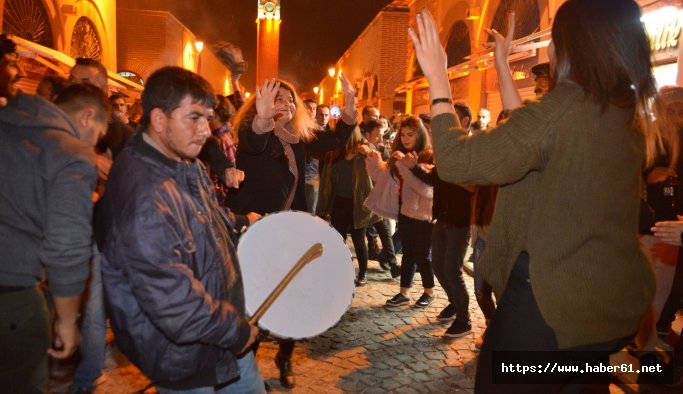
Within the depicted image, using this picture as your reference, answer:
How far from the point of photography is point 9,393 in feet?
6.27

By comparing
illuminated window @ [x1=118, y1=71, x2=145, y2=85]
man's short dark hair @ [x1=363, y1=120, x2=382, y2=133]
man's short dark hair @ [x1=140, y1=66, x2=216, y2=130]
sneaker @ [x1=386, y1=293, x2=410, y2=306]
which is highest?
illuminated window @ [x1=118, y1=71, x2=145, y2=85]

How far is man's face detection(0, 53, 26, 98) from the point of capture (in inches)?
82.8

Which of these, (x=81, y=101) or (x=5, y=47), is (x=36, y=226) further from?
(x=81, y=101)

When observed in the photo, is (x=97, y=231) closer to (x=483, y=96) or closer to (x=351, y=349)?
(x=351, y=349)

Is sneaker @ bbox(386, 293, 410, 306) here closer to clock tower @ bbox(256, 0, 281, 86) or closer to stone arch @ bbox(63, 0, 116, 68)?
stone arch @ bbox(63, 0, 116, 68)

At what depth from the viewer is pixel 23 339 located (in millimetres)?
1940

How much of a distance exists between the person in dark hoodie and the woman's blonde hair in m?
2.05

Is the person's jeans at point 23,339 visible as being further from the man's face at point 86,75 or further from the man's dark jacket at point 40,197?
the man's face at point 86,75

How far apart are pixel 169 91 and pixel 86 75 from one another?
3.12 m

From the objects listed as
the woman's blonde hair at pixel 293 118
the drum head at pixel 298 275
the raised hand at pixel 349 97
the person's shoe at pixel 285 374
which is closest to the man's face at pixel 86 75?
the woman's blonde hair at pixel 293 118

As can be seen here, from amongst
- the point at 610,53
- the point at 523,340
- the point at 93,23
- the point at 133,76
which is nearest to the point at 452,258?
the point at 523,340

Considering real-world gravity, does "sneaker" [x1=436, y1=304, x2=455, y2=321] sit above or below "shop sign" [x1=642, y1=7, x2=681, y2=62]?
below

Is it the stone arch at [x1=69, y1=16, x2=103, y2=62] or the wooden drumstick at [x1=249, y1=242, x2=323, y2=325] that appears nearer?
the wooden drumstick at [x1=249, y1=242, x2=323, y2=325]

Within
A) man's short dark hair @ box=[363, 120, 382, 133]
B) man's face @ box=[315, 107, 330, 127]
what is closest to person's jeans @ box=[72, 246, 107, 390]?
man's short dark hair @ box=[363, 120, 382, 133]
